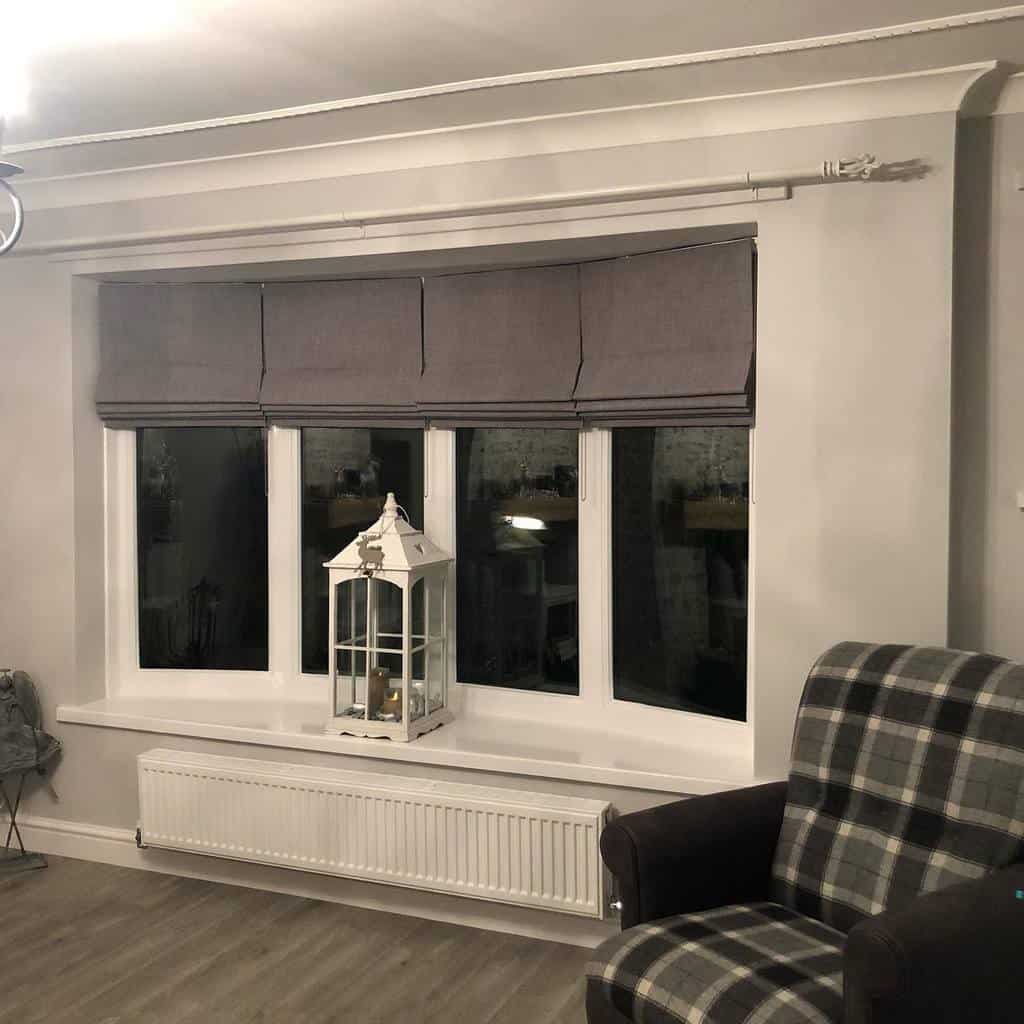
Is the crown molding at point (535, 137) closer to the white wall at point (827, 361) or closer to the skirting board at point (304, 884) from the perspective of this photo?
the white wall at point (827, 361)

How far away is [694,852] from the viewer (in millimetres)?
2408

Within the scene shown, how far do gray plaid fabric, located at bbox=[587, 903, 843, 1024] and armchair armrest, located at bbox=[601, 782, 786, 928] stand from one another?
0.06 metres

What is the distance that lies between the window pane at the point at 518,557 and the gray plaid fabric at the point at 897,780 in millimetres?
1185

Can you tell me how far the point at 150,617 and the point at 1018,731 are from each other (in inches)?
122

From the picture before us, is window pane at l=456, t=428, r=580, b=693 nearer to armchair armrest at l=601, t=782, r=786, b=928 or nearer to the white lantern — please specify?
the white lantern

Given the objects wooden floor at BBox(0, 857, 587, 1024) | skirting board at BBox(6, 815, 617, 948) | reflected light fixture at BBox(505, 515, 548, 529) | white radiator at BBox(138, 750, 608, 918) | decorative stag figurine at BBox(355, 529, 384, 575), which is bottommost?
wooden floor at BBox(0, 857, 587, 1024)

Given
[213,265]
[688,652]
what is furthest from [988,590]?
[213,265]

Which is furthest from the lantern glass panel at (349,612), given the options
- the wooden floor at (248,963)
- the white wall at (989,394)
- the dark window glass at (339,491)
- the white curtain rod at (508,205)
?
the white wall at (989,394)

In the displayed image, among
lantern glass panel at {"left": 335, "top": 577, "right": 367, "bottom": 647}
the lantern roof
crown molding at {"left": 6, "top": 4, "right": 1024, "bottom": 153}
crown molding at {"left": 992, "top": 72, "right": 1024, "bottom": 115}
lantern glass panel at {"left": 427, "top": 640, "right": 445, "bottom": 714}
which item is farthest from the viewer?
lantern glass panel at {"left": 335, "top": 577, "right": 367, "bottom": 647}

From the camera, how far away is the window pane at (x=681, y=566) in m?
3.36

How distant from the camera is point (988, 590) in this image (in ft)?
9.37

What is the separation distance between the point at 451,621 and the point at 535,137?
1.65 m

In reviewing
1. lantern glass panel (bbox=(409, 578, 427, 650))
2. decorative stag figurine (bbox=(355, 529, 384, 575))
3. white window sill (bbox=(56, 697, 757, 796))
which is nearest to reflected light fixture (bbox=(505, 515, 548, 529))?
lantern glass panel (bbox=(409, 578, 427, 650))

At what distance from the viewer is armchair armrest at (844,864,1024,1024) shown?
1.81 meters
